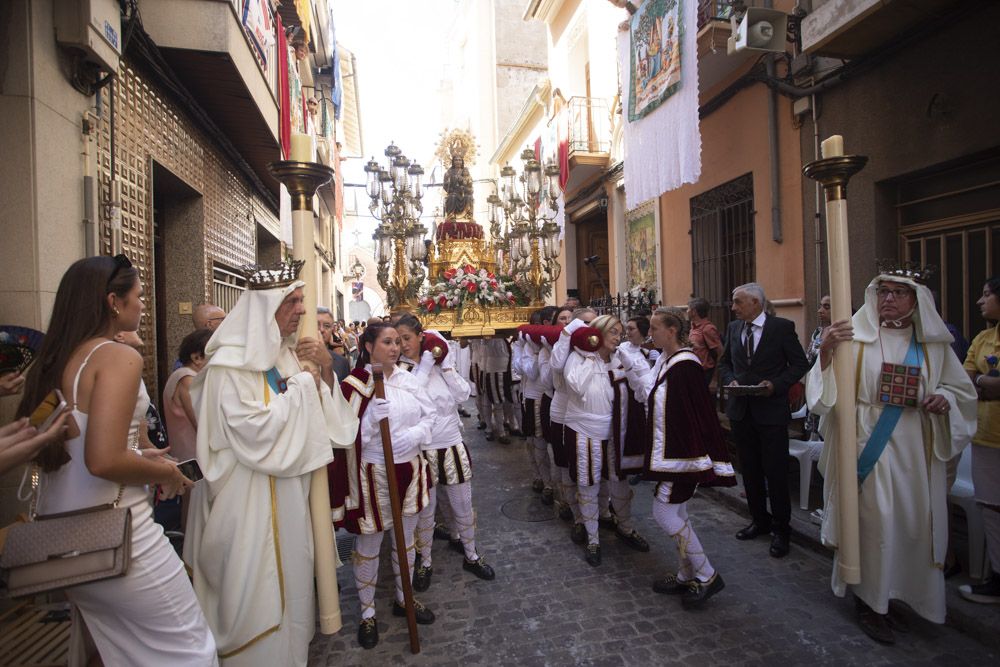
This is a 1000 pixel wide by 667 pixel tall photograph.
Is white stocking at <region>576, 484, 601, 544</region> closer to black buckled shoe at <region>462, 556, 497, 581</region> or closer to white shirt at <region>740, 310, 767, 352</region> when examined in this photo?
black buckled shoe at <region>462, 556, 497, 581</region>

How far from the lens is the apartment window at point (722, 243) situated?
8.03m

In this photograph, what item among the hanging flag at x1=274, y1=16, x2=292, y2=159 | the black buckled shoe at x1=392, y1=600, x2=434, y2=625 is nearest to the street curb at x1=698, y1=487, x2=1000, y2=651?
the black buckled shoe at x1=392, y1=600, x2=434, y2=625

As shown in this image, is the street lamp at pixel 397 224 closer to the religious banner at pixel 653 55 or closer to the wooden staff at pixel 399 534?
the religious banner at pixel 653 55

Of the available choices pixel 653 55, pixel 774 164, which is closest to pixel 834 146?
pixel 774 164

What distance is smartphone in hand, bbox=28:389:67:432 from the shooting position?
185 cm

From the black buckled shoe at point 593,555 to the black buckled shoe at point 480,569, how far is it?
30.0 inches

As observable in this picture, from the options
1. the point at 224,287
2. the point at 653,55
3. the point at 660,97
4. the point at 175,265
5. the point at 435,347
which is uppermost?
the point at 653,55

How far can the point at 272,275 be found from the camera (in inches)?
108

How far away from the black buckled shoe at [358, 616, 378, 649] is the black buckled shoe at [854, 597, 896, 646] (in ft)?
9.61

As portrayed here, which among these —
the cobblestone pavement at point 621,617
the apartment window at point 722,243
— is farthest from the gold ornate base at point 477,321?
the apartment window at point 722,243

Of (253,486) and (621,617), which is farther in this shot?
(621,617)

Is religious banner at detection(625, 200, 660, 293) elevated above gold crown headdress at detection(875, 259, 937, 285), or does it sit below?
above

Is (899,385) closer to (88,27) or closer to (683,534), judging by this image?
(683,534)

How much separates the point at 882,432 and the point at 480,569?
2850 mm
